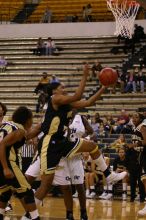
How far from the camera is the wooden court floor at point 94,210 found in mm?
11260

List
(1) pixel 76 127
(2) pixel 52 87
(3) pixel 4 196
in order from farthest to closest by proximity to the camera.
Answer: (1) pixel 76 127
(2) pixel 52 87
(3) pixel 4 196

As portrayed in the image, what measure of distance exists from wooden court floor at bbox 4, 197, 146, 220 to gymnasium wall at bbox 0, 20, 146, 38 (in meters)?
13.9

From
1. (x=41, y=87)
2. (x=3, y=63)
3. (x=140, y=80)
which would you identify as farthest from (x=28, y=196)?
(x=3, y=63)

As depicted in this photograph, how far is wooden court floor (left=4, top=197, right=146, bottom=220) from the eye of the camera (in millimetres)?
11260

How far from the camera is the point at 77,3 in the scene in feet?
102

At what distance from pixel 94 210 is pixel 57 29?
685 inches

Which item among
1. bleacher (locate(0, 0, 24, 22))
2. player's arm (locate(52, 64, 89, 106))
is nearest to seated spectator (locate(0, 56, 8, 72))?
bleacher (locate(0, 0, 24, 22))

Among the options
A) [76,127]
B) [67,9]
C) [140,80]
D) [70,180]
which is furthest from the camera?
[67,9]

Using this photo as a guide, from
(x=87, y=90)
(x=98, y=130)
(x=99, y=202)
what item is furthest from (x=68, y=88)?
Result: (x=99, y=202)

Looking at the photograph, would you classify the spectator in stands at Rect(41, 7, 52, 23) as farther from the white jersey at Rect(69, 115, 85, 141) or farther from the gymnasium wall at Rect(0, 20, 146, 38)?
the white jersey at Rect(69, 115, 85, 141)

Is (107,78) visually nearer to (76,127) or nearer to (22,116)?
(22,116)

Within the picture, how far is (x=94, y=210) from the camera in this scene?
495 inches

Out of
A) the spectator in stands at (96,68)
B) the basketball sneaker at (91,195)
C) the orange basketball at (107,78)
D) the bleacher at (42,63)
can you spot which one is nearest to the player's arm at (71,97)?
the orange basketball at (107,78)

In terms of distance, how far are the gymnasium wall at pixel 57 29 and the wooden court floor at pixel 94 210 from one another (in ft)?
45.6
